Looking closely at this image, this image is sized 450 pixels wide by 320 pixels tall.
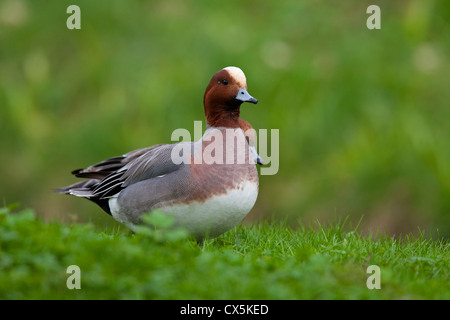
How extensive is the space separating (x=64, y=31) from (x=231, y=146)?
16.7ft

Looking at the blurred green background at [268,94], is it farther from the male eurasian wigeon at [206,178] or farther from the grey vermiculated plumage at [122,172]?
the male eurasian wigeon at [206,178]


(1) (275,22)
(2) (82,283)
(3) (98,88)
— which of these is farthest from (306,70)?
(2) (82,283)

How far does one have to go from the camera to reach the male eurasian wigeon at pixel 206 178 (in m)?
3.86

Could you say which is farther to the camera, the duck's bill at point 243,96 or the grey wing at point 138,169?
the grey wing at point 138,169

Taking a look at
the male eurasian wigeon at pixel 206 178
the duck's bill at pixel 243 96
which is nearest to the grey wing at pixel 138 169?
the male eurasian wigeon at pixel 206 178

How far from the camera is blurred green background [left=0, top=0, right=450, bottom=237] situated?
6.61 meters

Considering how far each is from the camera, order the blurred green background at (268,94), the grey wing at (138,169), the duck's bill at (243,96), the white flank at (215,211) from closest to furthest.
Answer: the white flank at (215,211) → the duck's bill at (243,96) → the grey wing at (138,169) → the blurred green background at (268,94)

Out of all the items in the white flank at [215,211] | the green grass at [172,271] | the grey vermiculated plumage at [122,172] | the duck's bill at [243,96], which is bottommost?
the green grass at [172,271]

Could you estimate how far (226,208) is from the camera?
3848 millimetres

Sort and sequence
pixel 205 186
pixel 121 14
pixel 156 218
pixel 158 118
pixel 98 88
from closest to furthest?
pixel 156 218, pixel 205 186, pixel 158 118, pixel 98 88, pixel 121 14

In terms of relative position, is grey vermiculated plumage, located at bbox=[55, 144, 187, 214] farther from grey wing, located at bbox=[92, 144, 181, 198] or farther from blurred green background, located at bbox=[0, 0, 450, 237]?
blurred green background, located at bbox=[0, 0, 450, 237]

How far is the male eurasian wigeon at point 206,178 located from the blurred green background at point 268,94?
8.39ft
